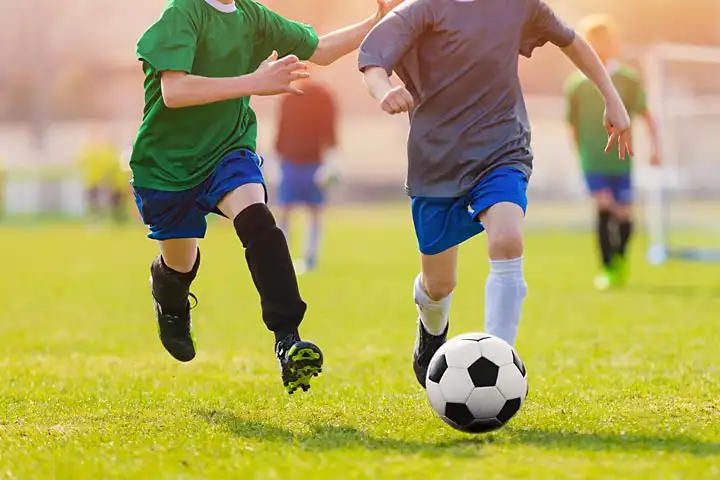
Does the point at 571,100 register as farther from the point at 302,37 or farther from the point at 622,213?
the point at 302,37

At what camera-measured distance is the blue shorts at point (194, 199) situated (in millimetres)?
4695

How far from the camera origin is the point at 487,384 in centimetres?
397

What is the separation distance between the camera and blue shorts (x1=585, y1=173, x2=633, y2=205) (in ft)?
34.3

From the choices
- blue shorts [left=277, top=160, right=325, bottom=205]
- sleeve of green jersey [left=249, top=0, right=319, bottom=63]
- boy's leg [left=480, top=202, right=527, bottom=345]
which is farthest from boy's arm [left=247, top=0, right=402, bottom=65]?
blue shorts [left=277, top=160, right=325, bottom=205]

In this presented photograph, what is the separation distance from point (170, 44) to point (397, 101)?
0.98 meters

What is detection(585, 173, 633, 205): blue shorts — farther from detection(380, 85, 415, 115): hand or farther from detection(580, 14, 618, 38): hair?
detection(380, 85, 415, 115): hand

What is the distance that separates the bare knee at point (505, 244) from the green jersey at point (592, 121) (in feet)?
20.0

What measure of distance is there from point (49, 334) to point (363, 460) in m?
4.74

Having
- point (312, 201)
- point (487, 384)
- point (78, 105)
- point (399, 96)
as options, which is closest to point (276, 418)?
point (487, 384)

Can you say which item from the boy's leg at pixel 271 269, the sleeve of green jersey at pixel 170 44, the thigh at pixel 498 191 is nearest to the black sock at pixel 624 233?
the thigh at pixel 498 191

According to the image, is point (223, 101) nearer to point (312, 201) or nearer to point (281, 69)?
point (281, 69)

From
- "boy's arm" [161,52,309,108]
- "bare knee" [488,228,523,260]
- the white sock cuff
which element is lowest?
the white sock cuff

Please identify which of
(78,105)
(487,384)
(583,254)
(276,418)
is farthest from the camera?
(78,105)

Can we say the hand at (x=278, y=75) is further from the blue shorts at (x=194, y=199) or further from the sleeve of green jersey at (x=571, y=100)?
the sleeve of green jersey at (x=571, y=100)
